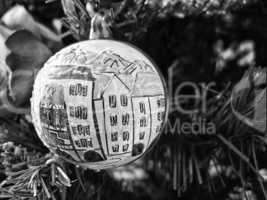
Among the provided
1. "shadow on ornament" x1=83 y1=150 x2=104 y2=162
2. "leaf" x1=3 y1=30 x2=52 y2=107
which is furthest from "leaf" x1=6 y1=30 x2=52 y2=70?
"shadow on ornament" x1=83 y1=150 x2=104 y2=162

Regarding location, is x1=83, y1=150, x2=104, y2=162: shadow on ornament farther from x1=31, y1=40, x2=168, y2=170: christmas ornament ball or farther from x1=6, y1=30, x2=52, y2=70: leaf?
x1=6, y1=30, x2=52, y2=70: leaf

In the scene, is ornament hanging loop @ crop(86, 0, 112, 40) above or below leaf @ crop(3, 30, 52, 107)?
above

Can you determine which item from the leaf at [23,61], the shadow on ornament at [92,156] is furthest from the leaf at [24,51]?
the shadow on ornament at [92,156]

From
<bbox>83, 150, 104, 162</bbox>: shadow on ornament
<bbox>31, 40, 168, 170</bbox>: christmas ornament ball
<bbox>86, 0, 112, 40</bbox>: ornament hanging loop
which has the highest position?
<bbox>86, 0, 112, 40</bbox>: ornament hanging loop

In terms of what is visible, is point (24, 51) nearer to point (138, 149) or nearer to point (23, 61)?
point (23, 61)

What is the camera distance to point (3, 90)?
13.5 inches

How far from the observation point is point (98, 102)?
0.84 ft

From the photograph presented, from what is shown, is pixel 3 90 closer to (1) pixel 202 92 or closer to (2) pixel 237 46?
(1) pixel 202 92

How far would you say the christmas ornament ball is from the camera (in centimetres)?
26

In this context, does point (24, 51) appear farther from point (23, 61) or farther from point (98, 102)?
point (98, 102)

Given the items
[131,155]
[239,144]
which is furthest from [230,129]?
[131,155]

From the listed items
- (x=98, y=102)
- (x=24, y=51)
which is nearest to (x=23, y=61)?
(x=24, y=51)

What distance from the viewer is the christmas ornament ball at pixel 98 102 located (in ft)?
0.85

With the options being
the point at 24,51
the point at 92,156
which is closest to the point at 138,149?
the point at 92,156
